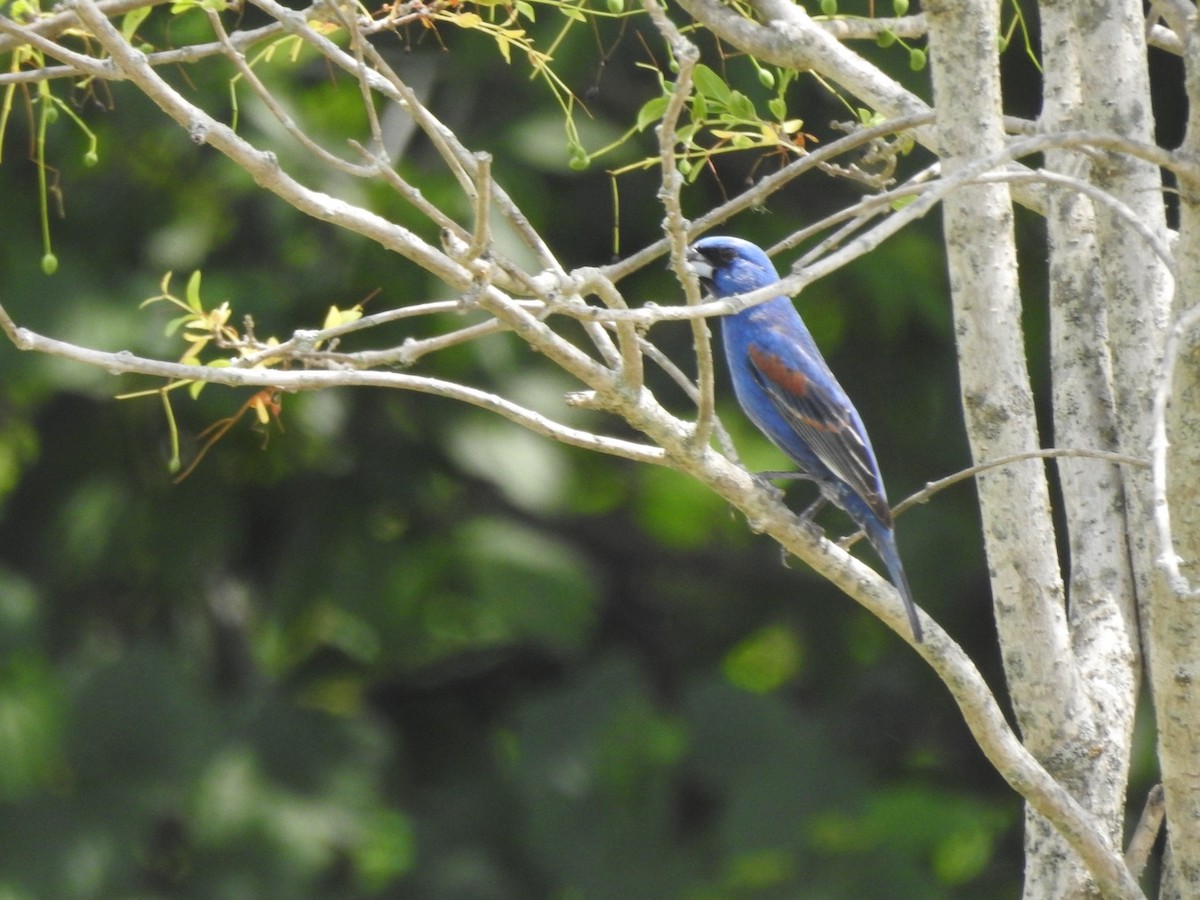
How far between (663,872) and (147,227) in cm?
317

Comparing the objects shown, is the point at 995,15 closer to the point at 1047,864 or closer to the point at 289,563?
the point at 1047,864

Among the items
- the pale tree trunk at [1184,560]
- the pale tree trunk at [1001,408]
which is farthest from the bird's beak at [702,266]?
the pale tree trunk at [1184,560]

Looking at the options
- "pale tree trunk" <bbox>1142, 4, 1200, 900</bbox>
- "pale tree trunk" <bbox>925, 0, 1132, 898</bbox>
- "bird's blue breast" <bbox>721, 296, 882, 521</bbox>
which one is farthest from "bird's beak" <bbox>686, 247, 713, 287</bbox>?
"pale tree trunk" <bbox>1142, 4, 1200, 900</bbox>

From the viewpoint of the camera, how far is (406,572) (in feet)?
20.4

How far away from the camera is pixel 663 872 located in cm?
649

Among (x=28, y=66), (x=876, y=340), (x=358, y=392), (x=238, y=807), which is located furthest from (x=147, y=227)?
(x=876, y=340)

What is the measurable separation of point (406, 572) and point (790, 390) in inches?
86.5

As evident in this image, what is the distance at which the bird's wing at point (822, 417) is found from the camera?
4.29 m

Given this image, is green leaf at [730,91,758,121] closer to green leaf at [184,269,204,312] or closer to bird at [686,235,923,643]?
green leaf at [184,269,204,312]

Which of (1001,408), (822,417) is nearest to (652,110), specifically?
(1001,408)

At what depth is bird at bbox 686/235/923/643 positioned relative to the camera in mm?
4332

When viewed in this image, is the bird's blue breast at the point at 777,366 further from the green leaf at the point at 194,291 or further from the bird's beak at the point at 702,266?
the green leaf at the point at 194,291

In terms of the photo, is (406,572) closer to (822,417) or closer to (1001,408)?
(822,417)

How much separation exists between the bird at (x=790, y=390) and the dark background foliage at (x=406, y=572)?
1080 millimetres
